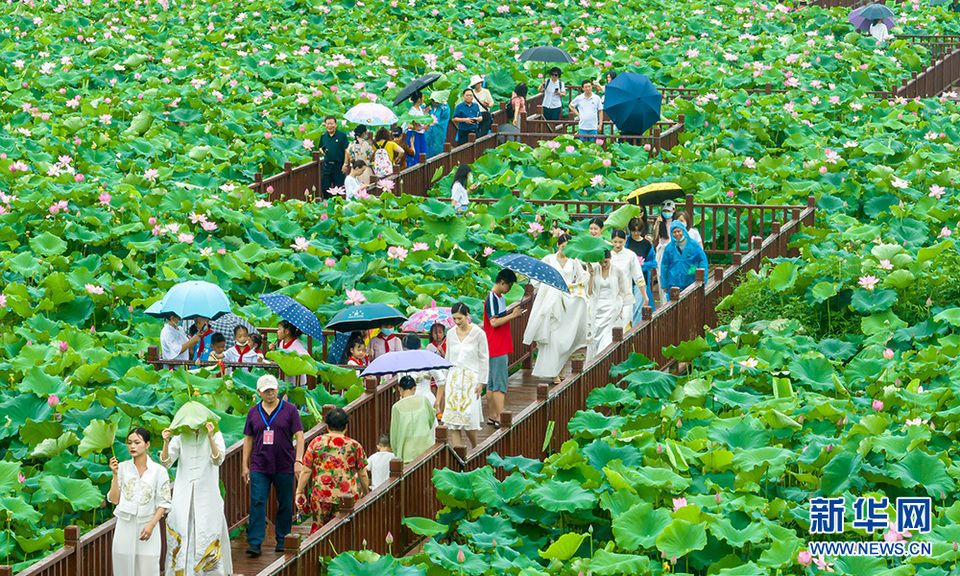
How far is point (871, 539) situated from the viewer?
9172 mm

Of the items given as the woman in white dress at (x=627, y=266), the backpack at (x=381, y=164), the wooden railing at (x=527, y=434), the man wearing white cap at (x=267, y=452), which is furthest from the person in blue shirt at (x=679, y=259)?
the man wearing white cap at (x=267, y=452)

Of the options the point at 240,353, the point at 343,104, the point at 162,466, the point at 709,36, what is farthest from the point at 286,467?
the point at 709,36

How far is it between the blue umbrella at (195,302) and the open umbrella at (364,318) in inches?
36.0

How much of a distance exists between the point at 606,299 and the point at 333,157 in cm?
588

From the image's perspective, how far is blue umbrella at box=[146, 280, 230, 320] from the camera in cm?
1152

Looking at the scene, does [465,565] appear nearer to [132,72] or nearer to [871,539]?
[871,539]

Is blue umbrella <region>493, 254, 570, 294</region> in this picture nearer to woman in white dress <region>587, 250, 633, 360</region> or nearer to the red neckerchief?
woman in white dress <region>587, 250, 633, 360</region>

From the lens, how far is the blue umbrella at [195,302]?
1152 centimetres

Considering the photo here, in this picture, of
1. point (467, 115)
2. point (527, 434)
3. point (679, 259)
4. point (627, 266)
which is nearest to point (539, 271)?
point (627, 266)

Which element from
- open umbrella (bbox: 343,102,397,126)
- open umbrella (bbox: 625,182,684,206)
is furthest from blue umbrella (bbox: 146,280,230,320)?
open umbrella (bbox: 343,102,397,126)

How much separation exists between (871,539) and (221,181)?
10.8m

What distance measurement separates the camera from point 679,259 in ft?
45.0

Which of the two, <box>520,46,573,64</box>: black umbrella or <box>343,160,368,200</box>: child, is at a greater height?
<box>520,46,573,64</box>: black umbrella

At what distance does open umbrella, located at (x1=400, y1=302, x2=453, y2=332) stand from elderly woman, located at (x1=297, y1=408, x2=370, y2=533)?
108 inches
